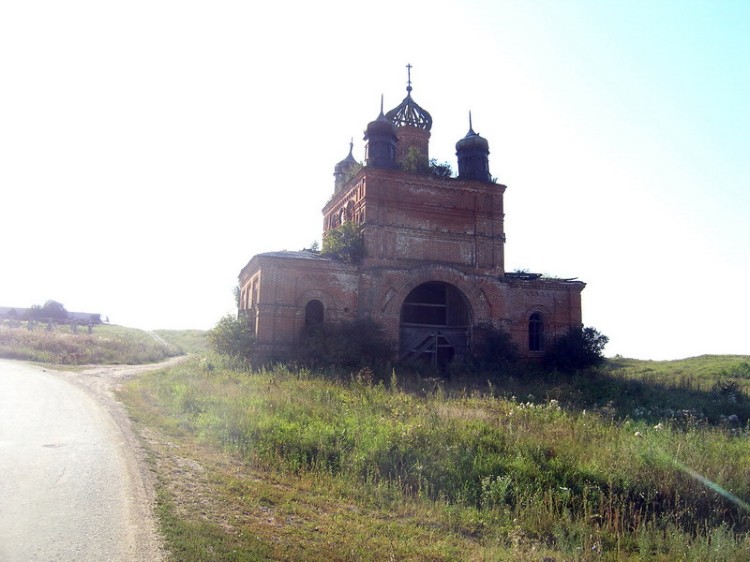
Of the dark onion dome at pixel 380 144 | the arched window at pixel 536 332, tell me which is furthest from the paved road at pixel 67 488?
the arched window at pixel 536 332

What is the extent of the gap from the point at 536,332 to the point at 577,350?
1.84 meters

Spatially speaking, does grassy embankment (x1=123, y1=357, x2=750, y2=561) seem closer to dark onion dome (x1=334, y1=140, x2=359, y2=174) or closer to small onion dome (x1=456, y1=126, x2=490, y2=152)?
small onion dome (x1=456, y1=126, x2=490, y2=152)

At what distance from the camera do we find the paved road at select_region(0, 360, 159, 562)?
5207mm

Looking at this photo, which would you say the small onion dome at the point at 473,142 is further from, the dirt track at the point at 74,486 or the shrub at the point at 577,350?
the dirt track at the point at 74,486

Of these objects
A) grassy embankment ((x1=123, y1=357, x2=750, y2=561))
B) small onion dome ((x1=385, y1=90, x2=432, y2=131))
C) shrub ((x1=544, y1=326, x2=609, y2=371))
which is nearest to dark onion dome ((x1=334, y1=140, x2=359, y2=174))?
small onion dome ((x1=385, y1=90, x2=432, y2=131))

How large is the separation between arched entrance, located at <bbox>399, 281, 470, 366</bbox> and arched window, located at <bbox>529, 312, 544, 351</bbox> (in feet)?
11.4

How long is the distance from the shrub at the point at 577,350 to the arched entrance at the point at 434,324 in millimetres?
4210

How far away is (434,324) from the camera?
23953mm

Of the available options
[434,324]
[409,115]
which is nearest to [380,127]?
[409,115]

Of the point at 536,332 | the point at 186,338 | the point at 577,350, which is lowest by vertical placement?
the point at 577,350

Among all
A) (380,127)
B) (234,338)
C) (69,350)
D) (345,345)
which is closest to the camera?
(345,345)

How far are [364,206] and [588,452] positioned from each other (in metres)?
15.0

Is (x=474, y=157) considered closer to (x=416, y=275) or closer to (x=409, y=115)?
(x=409, y=115)

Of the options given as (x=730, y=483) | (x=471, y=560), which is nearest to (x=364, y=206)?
(x=730, y=483)
